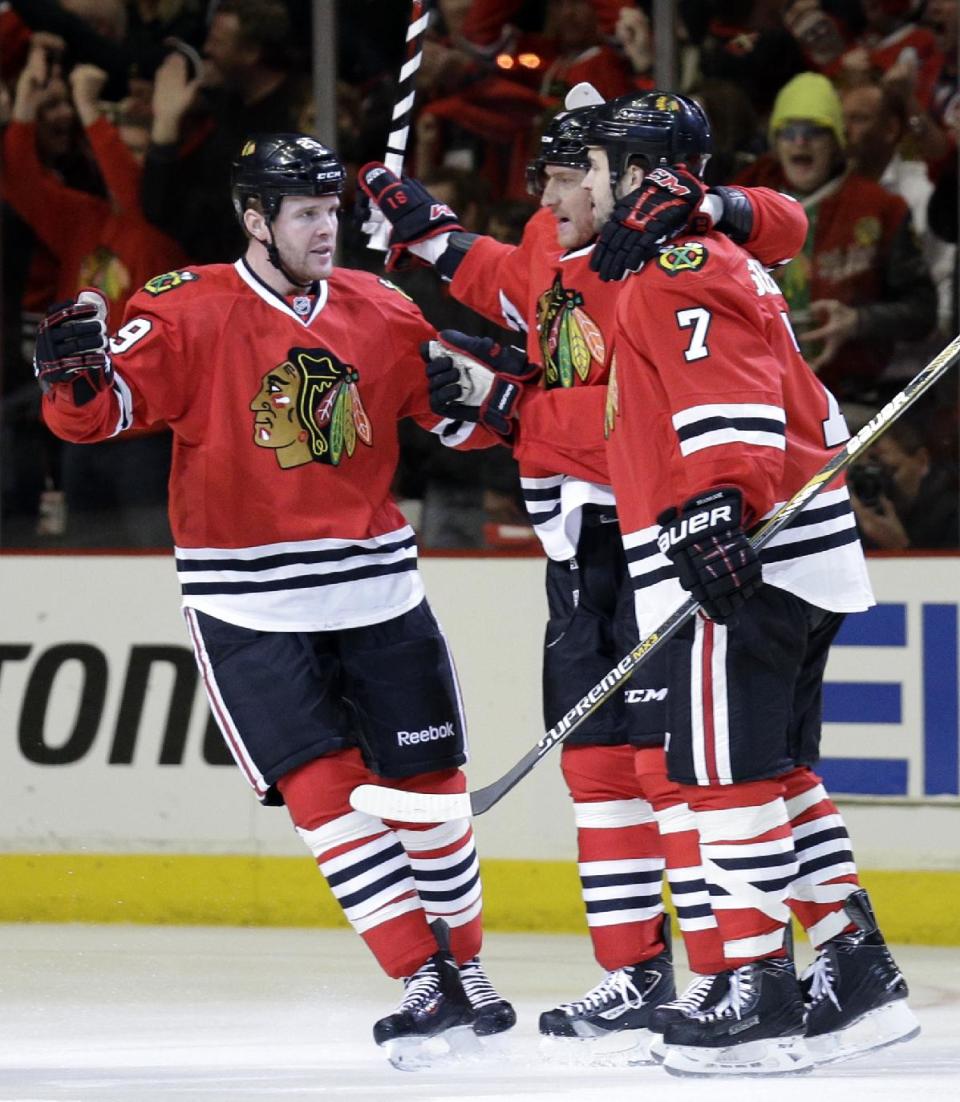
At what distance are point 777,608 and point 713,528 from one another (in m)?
0.23

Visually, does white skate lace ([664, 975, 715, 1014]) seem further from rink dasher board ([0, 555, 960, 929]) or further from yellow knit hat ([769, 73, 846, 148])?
yellow knit hat ([769, 73, 846, 148])

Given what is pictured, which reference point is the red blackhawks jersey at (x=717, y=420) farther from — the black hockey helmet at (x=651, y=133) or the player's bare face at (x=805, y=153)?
the player's bare face at (x=805, y=153)

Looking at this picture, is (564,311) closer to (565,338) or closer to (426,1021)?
(565,338)

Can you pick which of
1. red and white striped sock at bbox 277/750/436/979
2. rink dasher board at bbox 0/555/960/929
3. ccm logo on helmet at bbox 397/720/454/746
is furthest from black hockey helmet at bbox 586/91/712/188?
rink dasher board at bbox 0/555/960/929

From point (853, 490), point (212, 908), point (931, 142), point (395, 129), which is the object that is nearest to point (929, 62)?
point (931, 142)

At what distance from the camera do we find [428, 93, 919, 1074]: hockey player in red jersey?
3.19 meters

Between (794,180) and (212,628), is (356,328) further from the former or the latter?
(794,180)

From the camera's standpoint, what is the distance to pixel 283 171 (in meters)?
3.65

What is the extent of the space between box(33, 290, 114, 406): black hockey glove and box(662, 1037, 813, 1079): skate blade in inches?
49.1

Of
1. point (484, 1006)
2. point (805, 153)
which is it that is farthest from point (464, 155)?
point (484, 1006)

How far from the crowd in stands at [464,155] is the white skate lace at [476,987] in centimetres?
169

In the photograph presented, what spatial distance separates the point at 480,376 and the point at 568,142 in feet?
1.26

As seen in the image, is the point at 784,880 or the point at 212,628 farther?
the point at 212,628

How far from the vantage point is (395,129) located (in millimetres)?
4172
